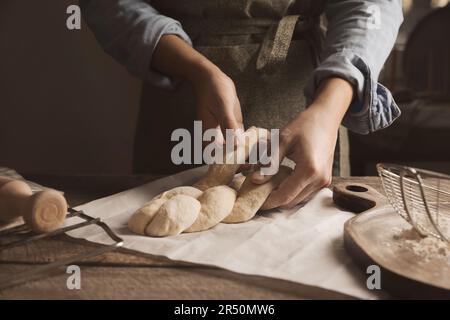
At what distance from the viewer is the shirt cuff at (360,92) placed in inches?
30.5

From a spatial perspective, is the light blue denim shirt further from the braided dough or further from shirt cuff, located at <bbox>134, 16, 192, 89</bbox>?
the braided dough

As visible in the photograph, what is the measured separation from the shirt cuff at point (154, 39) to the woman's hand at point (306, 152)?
1.07 feet

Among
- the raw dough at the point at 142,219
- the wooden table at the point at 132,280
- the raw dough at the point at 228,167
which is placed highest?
the raw dough at the point at 228,167

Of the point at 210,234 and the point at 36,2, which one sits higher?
the point at 36,2

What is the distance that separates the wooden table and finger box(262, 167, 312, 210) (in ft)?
0.64

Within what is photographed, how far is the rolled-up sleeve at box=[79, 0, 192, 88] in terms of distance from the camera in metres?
0.90

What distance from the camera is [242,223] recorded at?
66cm

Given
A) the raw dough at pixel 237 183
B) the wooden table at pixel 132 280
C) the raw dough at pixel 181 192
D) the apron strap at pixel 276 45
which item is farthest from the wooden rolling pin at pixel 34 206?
the apron strap at pixel 276 45

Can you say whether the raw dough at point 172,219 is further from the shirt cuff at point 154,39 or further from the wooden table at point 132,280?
the shirt cuff at point 154,39

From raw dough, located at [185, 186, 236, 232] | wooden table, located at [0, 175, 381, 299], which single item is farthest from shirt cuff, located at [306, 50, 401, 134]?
wooden table, located at [0, 175, 381, 299]

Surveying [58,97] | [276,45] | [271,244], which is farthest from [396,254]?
[58,97]

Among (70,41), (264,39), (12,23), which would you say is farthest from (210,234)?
(12,23)

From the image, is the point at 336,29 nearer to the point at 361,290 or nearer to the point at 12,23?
the point at 361,290
